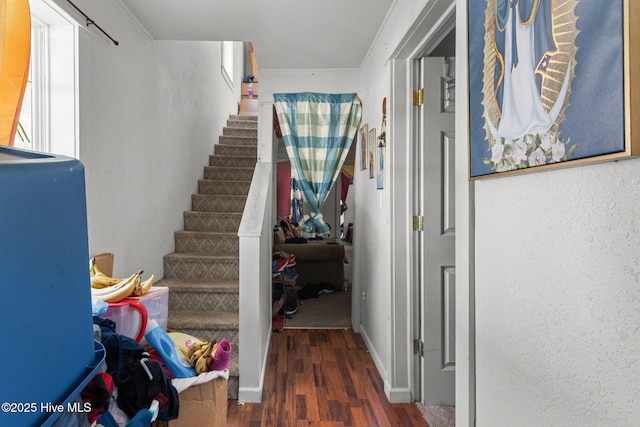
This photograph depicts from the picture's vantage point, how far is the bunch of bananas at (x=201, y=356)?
5.50 ft

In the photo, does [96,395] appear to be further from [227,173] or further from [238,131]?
[238,131]

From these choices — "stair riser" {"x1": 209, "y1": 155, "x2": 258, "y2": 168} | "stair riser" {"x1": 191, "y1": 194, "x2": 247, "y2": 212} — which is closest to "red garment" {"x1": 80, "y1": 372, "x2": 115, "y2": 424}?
"stair riser" {"x1": 191, "y1": 194, "x2": 247, "y2": 212}

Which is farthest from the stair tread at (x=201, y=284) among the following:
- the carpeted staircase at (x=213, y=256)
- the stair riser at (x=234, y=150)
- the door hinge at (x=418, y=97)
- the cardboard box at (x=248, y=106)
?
the cardboard box at (x=248, y=106)

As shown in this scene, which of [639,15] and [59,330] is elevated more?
[639,15]

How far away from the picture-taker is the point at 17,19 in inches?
41.3

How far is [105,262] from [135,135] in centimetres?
103

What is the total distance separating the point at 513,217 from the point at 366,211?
2.29 metres

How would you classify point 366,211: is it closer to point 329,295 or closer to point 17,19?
point 329,295

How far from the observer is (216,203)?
166 inches

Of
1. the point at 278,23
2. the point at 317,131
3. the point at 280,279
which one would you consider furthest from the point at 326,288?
the point at 278,23

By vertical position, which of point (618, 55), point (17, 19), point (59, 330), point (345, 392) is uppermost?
point (17, 19)

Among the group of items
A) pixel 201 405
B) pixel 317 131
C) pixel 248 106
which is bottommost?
pixel 201 405

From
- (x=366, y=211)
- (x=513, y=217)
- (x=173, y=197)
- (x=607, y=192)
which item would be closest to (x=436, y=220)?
(x=366, y=211)

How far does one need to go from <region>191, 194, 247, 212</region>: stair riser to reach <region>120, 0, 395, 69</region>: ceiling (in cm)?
153
